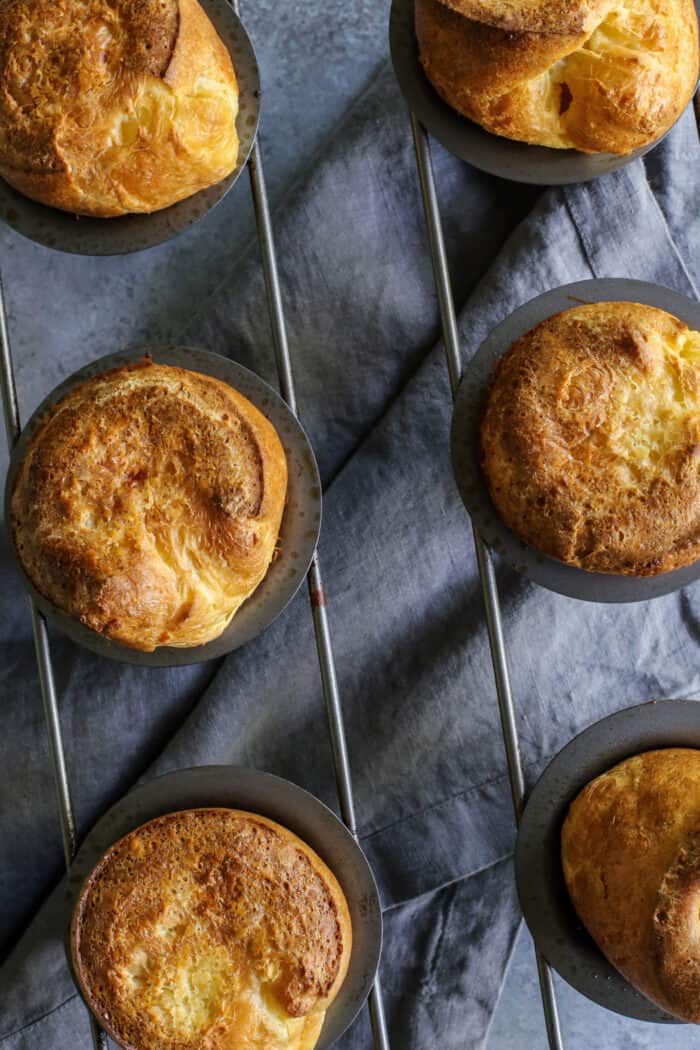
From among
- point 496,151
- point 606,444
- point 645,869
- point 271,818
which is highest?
point 496,151

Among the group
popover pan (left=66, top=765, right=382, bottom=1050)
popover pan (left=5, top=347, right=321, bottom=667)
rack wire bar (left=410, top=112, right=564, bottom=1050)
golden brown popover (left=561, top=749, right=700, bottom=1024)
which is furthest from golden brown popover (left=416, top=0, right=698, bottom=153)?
popover pan (left=66, top=765, right=382, bottom=1050)

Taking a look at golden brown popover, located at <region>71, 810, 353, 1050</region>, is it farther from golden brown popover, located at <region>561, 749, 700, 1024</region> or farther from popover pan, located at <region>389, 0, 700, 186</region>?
popover pan, located at <region>389, 0, 700, 186</region>

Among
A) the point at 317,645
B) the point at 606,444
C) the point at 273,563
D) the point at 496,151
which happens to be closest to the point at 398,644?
the point at 317,645

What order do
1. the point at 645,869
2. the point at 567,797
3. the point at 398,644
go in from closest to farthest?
the point at 645,869
the point at 567,797
the point at 398,644

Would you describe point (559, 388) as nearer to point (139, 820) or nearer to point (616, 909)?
point (616, 909)

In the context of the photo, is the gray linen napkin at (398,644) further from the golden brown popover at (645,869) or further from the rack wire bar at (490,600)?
the golden brown popover at (645,869)

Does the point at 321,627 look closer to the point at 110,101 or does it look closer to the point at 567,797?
the point at 567,797
